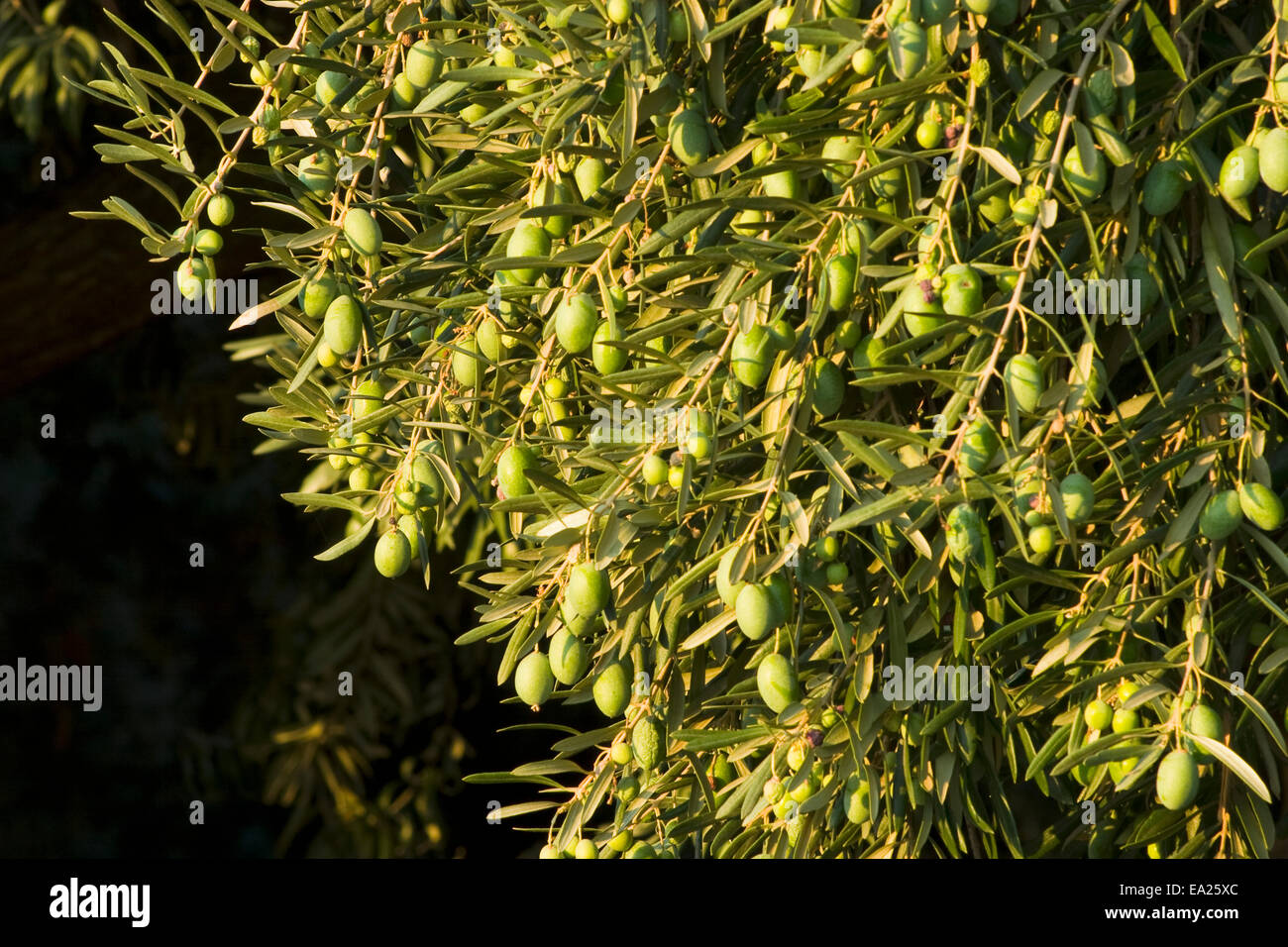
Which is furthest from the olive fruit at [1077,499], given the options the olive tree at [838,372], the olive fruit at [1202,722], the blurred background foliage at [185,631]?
the blurred background foliage at [185,631]

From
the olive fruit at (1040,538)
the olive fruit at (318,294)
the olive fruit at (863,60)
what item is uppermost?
the olive fruit at (863,60)

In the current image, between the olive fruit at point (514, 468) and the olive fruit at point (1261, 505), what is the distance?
1.08 feet

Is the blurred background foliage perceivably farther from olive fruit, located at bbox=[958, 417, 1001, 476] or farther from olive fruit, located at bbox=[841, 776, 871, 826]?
olive fruit, located at bbox=[958, 417, 1001, 476]

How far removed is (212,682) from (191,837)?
383 millimetres

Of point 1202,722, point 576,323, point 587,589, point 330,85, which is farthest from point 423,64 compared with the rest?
point 1202,722

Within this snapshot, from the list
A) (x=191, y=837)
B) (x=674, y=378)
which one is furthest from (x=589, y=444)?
A: (x=191, y=837)

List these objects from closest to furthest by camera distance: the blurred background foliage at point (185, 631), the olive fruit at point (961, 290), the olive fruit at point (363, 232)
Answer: the olive fruit at point (961, 290)
the olive fruit at point (363, 232)
the blurred background foliage at point (185, 631)

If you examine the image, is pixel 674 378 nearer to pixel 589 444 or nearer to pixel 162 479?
pixel 589 444

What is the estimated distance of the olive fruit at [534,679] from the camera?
65cm

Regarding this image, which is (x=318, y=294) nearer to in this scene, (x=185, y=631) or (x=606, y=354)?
(x=606, y=354)

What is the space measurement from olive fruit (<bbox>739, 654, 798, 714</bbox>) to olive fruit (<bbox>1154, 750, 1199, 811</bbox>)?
17 cm

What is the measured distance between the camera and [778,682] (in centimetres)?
62

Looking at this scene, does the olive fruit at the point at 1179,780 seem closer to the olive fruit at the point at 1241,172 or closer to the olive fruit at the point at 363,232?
the olive fruit at the point at 1241,172

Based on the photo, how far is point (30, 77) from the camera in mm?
1891
